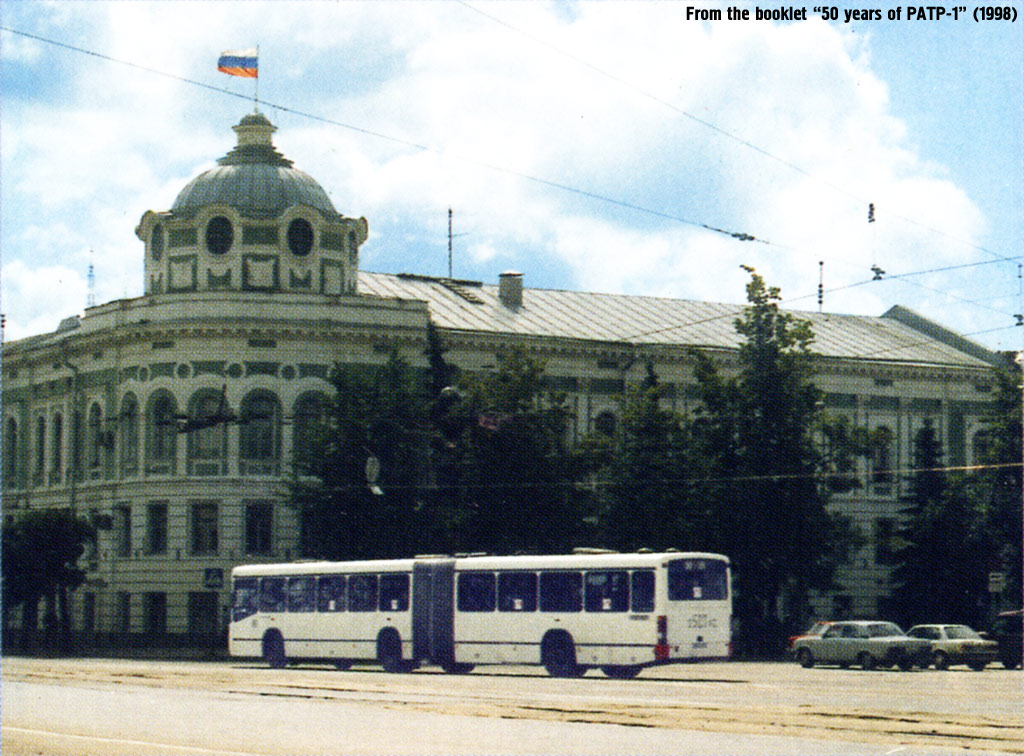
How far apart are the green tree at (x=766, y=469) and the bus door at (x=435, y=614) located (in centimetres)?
Result: 1980

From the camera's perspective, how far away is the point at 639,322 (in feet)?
254

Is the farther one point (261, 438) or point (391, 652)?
point (261, 438)

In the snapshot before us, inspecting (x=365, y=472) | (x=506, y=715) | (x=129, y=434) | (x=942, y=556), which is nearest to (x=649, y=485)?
(x=365, y=472)

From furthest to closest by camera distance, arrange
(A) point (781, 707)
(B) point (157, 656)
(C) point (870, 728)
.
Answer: (B) point (157, 656) < (A) point (781, 707) < (C) point (870, 728)

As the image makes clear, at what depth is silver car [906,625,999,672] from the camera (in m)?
45.2

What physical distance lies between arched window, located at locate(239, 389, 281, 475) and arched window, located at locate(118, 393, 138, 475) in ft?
14.8

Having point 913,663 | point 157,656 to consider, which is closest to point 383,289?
point 157,656

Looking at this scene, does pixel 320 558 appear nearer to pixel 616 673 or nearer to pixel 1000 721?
pixel 616 673

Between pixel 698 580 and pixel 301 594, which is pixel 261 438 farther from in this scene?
pixel 698 580

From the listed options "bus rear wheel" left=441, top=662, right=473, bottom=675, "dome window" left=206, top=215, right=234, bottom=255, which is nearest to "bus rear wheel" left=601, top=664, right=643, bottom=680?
"bus rear wheel" left=441, top=662, right=473, bottom=675

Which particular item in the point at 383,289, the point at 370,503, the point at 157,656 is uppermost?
the point at 383,289

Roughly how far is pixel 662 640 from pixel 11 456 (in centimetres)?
4442

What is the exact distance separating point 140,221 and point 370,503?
15.4m

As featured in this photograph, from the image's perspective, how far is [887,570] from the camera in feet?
252
